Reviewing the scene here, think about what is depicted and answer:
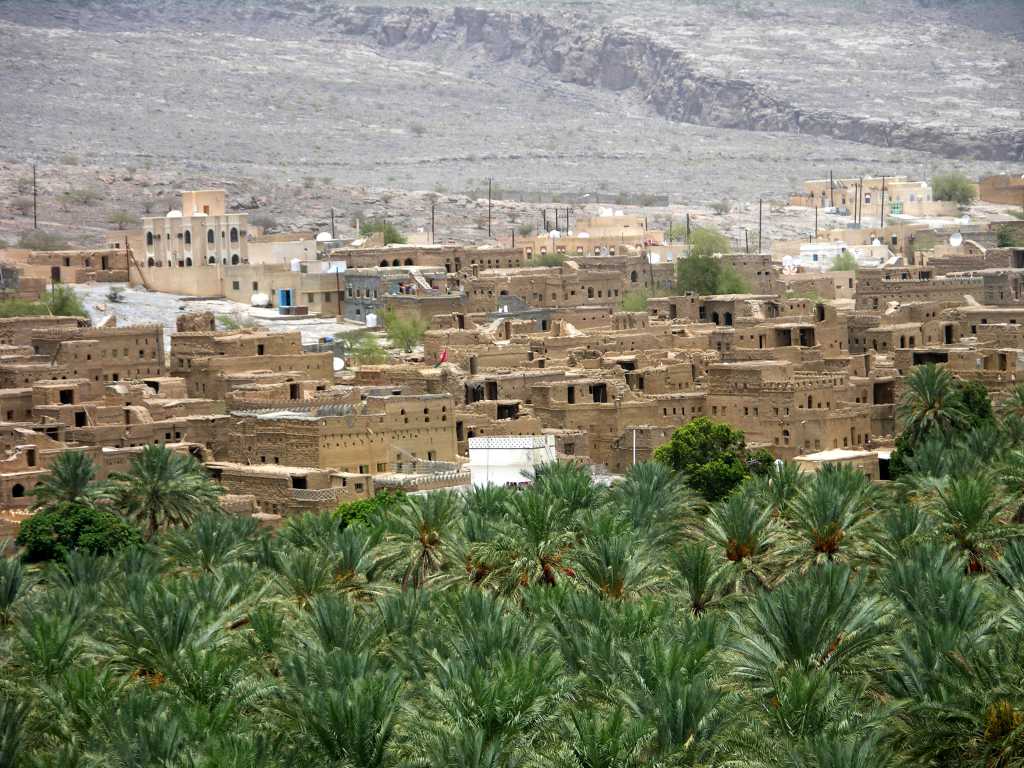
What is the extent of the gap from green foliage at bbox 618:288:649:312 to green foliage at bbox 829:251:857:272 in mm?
8697

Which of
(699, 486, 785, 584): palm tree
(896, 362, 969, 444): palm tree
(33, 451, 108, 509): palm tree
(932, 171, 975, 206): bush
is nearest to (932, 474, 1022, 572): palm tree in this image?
(699, 486, 785, 584): palm tree

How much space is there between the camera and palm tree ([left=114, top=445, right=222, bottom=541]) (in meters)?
49.0

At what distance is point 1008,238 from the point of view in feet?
306

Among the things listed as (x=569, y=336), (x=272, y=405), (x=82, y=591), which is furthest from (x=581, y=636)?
(x=569, y=336)

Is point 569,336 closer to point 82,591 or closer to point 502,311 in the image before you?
point 502,311

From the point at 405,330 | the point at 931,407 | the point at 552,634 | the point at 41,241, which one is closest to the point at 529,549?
the point at 552,634

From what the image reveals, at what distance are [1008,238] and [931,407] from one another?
39.2 metres

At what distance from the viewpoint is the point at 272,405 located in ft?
188

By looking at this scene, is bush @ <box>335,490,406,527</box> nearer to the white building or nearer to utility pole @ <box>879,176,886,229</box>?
the white building

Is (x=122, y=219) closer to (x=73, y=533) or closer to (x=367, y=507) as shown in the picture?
(x=367, y=507)

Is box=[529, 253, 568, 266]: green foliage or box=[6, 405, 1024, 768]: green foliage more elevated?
box=[529, 253, 568, 266]: green foliage

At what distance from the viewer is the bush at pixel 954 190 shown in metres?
115

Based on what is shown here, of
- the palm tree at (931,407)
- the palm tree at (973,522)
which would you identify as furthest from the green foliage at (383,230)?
the palm tree at (973,522)

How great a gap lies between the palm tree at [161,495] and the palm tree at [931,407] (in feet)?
47.9
